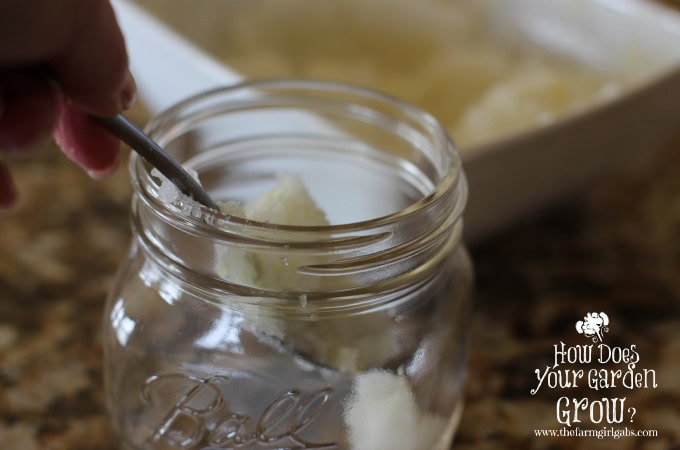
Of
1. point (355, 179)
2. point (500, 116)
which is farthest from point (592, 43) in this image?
point (355, 179)

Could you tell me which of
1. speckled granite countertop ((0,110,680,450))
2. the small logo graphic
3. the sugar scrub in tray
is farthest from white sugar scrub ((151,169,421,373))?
the small logo graphic

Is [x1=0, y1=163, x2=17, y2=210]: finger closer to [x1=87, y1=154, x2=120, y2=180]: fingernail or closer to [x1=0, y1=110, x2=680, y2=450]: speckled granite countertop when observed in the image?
[x1=87, y1=154, x2=120, y2=180]: fingernail

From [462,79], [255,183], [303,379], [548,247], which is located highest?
[462,79]

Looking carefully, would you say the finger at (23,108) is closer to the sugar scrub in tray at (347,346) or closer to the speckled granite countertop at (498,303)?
the sugar scrub in tray at (347,346)

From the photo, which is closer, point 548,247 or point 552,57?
point 548,247

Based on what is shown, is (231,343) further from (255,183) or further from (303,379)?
(255,183)

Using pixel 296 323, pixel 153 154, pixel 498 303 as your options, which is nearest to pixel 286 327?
pixel 296 323
